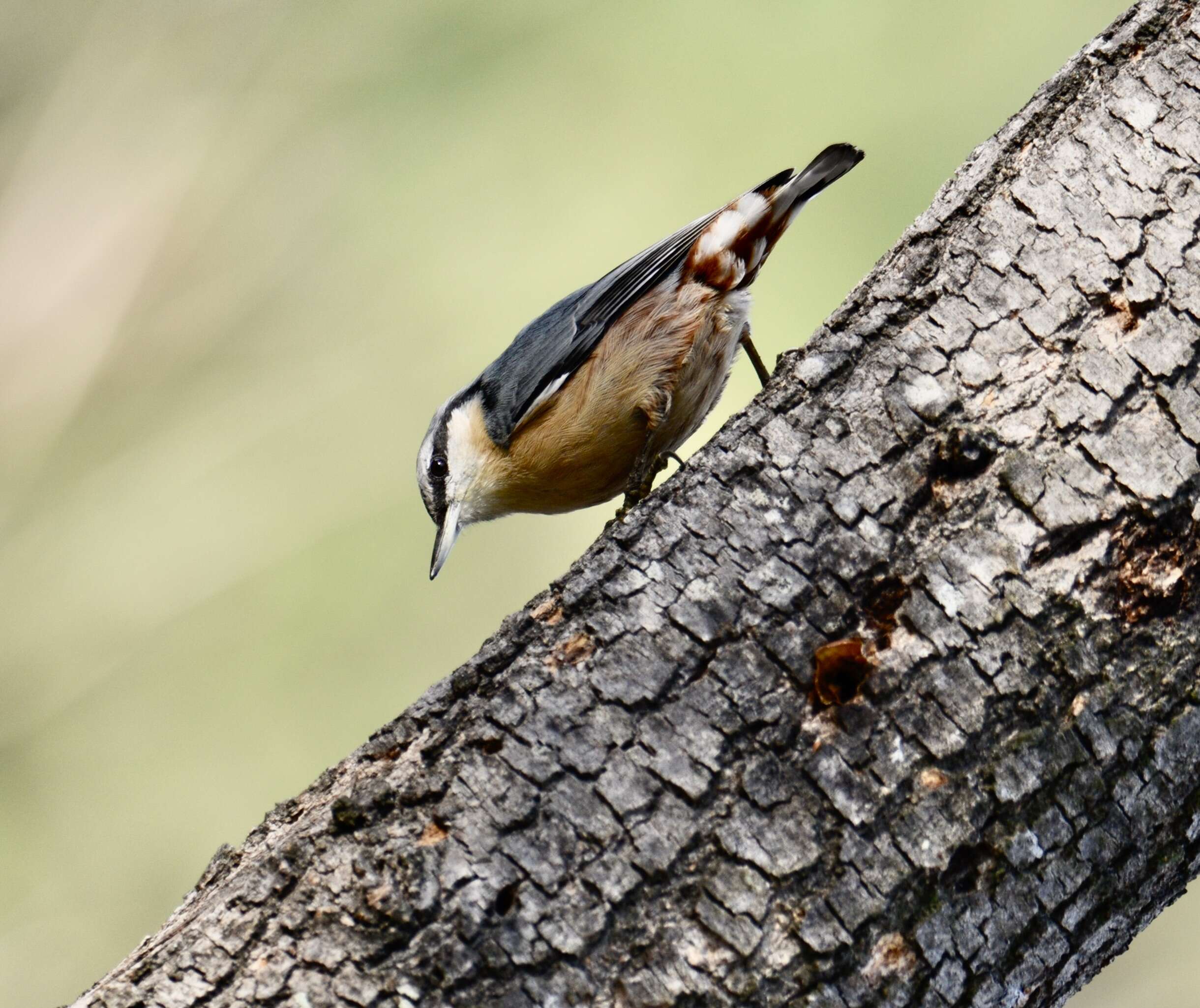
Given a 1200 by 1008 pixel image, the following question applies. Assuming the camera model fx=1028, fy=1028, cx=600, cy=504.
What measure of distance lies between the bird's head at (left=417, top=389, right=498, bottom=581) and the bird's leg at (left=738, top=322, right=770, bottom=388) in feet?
2.77

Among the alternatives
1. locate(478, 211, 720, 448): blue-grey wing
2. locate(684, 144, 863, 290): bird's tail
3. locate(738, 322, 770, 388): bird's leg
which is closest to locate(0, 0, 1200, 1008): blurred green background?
locate(738, 322, 770, 388): bird's leg

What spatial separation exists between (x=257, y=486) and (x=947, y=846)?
173 inches

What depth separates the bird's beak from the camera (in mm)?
3305

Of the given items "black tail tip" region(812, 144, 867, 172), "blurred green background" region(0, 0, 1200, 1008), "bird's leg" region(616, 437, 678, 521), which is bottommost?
"bird's leg" region(616, 437, 678, 521)

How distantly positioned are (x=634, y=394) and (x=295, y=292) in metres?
3.07

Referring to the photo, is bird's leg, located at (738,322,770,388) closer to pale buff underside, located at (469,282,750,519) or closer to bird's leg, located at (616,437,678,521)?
pale buff underside, located at (469,282,750,519)

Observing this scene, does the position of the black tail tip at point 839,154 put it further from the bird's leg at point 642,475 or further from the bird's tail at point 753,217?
the bird's leg at point 642,475

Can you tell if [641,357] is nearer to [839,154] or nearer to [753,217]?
[753,217]

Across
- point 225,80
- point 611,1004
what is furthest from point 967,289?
point 225,80

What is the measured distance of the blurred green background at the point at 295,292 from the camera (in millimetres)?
4789

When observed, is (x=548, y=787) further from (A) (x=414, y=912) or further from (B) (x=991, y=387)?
(B) (x=991, y=387)

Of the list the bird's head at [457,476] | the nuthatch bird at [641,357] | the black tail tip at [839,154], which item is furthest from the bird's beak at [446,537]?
the black tail tip at [839,154]

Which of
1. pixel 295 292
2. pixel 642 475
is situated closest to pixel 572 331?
pixel 642 475

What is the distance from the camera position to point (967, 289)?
5.34 ft
